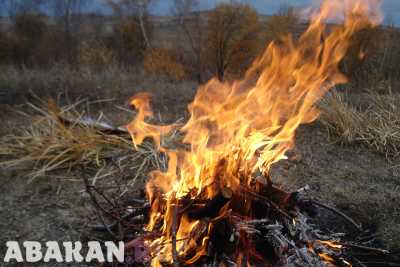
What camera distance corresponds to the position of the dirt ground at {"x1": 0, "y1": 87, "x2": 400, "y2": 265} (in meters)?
2.82

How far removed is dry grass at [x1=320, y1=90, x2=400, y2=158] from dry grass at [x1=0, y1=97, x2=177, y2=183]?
2.30 m

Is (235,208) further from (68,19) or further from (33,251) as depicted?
(68,19)

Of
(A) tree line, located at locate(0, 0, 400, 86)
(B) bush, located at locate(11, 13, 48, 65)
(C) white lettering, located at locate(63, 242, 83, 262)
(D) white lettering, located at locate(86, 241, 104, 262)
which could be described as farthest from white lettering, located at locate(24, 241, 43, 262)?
(B) bush, located at locate(11, 13, 48, 65)

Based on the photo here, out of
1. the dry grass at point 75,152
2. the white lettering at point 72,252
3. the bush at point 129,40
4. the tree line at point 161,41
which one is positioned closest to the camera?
the white lettering at point 72,252

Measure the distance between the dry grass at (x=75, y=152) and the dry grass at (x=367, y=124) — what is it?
2.30 metres

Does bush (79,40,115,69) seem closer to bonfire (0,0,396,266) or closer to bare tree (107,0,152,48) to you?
bare tree (107,0,152,48)

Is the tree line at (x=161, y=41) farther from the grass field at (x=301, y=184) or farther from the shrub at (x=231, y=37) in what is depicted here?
the grass field at (x=301, y=184)

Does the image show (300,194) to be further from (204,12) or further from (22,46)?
(22,46)

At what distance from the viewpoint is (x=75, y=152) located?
12.6 feet

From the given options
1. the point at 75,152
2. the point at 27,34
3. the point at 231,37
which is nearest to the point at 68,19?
the point at 27,34

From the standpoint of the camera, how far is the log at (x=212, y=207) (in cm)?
230

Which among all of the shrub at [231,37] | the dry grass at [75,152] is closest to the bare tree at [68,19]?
the shrub at [231,37]

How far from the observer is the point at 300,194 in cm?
259

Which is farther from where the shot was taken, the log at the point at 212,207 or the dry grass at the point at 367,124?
the dry grass at the point at 367,124
